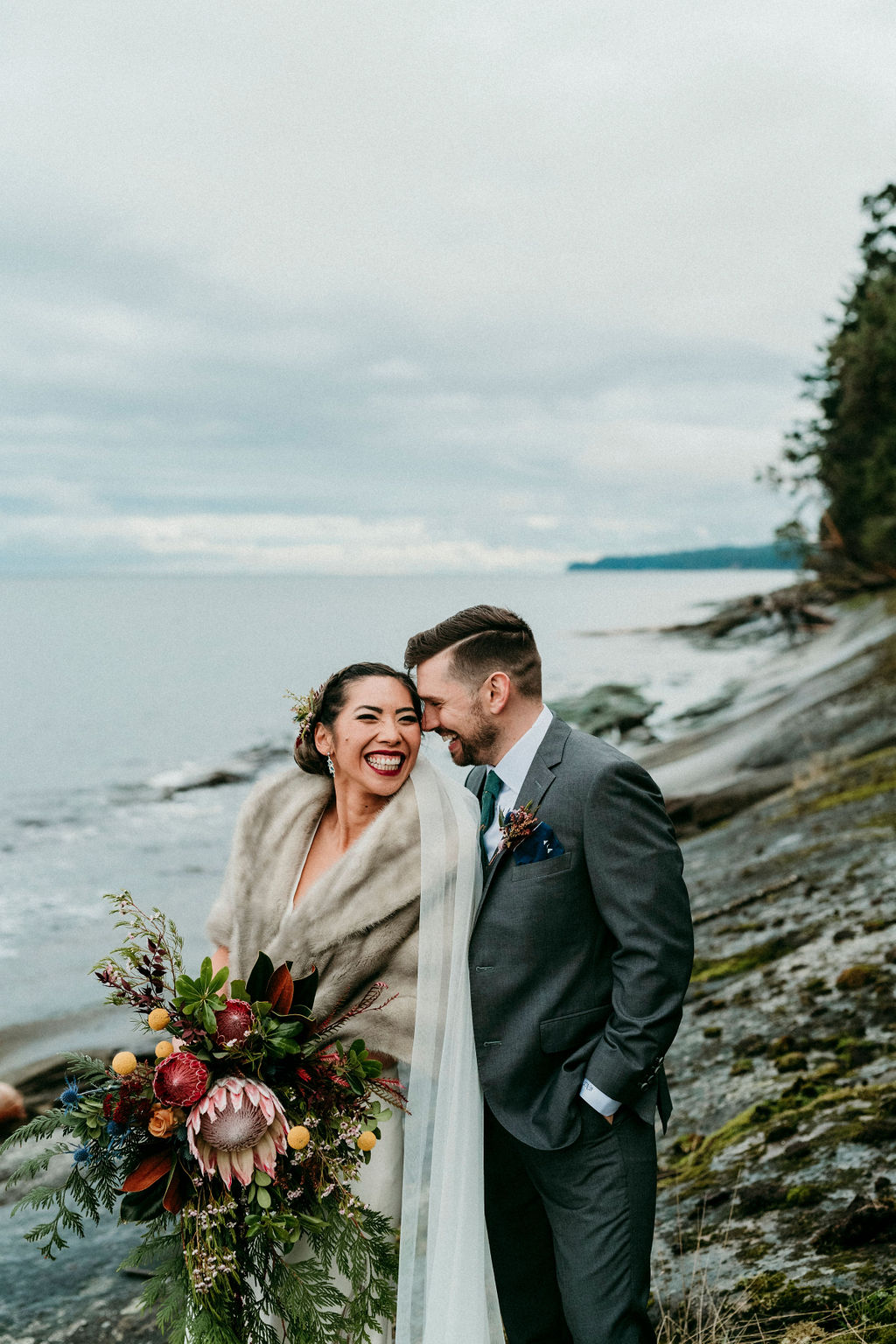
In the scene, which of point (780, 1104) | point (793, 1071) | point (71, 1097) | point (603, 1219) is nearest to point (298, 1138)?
point (71, 1097)

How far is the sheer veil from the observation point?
10.5ft

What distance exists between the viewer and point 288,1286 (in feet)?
9.51

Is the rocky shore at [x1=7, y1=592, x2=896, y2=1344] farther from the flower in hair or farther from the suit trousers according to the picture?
the flower in hair

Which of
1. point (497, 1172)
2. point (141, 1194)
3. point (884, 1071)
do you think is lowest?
point (884, 1071)

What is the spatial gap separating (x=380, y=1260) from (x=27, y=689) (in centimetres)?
5103

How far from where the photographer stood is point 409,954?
329cm

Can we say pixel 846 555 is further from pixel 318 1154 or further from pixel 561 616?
pixel 561 616

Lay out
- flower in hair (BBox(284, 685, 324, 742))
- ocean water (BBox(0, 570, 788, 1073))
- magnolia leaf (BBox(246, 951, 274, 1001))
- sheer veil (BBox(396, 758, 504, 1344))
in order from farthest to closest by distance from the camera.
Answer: ocean water (BBox(0, 570, 788, 1073)) < flower in hair (BBox(284, 685, 324, 742)) < sheer veil (BBox(396, 758, 504, 1344)) < magnolia leaf (BBox(246, 951, 274, 1001))

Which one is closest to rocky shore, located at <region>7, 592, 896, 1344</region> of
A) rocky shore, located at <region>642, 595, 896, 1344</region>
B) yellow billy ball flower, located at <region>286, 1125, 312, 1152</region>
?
rocky shore, located at <region>642, 595, 896, 1344</region>

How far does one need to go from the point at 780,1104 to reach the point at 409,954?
2717 mm

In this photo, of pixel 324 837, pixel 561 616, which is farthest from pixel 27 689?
pixel 561 616

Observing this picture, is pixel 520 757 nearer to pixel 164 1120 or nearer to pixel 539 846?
pixel 539 846

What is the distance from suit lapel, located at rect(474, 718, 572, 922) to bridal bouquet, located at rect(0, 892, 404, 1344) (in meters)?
0.71

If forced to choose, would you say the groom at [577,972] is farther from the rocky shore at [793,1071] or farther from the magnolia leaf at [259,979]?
the rocky shore at [793,1071]
